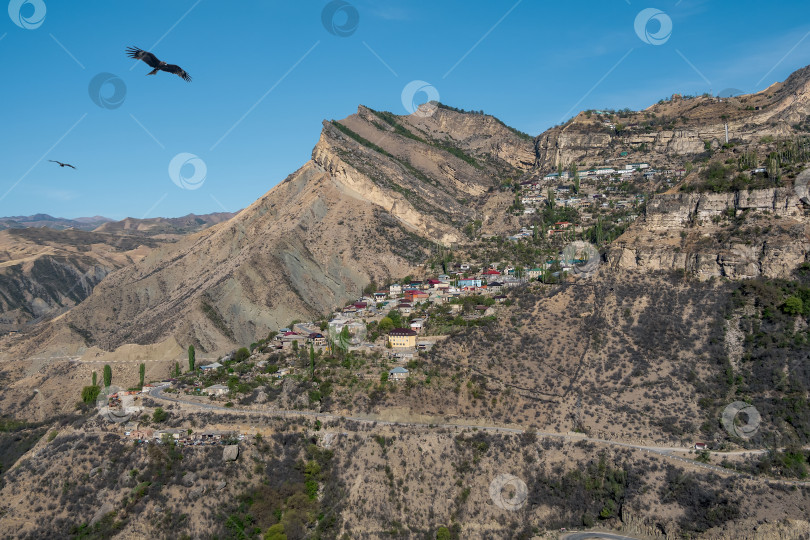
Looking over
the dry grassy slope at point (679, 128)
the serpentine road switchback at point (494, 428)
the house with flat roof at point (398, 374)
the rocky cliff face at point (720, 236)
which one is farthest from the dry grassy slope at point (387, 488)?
the dry grassy slope at point (679, 128)

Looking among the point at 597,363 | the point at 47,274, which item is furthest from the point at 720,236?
the point at 47,274

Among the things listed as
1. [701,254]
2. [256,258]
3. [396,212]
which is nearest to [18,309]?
[256,258]

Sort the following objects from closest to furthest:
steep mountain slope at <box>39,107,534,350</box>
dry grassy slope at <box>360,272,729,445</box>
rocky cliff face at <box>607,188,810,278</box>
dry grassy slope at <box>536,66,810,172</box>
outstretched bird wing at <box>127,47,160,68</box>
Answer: outstretched bird wing at <box>127,47,160,68</box>, dry grassy slope at <box>360,272,729,445</box>, rocky cliff face at <box>607,188,810,278</box>, steep mountain slope at <box>39,107,534,350</box>, dry grassy slope at <box>536,66,810,172</box>

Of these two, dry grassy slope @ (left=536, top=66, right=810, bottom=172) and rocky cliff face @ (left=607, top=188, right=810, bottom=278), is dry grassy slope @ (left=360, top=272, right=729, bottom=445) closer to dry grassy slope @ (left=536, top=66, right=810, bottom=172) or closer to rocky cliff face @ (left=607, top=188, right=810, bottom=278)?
rocky cliff face @ (left=607, top=188, right=810, bottom=278)

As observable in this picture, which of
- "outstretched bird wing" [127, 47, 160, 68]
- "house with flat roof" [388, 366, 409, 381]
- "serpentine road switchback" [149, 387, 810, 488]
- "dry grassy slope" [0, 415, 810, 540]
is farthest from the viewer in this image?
"house with flat roof" [388, 366, 409, 381]

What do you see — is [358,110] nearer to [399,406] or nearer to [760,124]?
[760,124]

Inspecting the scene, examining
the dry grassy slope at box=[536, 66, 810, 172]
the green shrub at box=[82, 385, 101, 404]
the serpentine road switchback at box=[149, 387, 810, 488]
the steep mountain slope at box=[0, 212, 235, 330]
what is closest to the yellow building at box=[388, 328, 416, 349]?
the serpentine road switchback at box=[149, 387, 810, 488]
